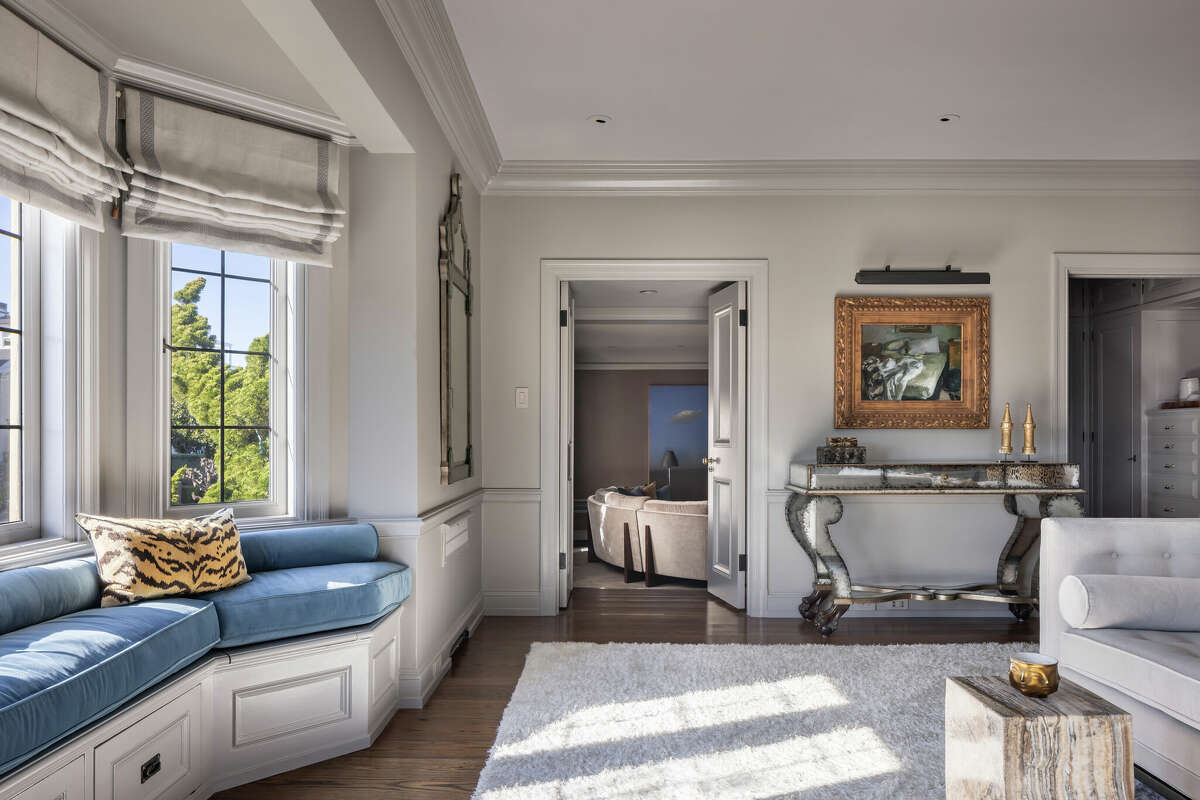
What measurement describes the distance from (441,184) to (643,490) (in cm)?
353

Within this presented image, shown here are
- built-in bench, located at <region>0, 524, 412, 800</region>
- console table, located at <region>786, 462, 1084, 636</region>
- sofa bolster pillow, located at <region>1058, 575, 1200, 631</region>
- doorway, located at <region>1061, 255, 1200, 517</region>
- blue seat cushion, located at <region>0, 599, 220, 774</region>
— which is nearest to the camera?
blue seat cushion, located at <region>0, 599, 220, 774</region>

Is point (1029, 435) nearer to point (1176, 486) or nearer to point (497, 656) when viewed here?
point (1176, 486)

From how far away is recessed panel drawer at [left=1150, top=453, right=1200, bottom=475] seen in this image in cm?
518

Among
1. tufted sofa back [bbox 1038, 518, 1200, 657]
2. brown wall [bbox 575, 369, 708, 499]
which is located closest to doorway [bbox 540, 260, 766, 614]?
tufted sofa back [bbox 1038, 518, 1200, 657]

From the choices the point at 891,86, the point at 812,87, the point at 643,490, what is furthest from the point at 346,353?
the point at 643,490

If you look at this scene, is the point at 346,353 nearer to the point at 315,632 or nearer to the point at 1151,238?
the point at 315,632

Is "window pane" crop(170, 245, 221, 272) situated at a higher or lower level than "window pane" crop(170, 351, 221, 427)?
higher

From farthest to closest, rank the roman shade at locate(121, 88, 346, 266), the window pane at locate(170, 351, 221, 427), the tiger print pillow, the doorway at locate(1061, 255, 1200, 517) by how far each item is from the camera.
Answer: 1. the doorway at locate(1061, 255, 1200, 517)
2. the window pane at locate(170, 351, 221, 427)
3. the roman shade at locate(121, 88, 346, 266)
4. the tiger print pillow

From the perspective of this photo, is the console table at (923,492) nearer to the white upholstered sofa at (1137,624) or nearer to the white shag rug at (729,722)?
the white shag rug at (729,722)

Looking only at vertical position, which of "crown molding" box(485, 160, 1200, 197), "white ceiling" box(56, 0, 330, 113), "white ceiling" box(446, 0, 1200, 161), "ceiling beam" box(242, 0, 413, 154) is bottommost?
"ceiling beam" box(242, 0, 413, 154)

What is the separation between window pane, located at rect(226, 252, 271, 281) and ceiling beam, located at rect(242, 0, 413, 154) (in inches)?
26.0

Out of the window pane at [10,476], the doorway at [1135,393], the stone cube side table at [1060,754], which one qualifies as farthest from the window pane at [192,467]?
the doorway at [1135,393]

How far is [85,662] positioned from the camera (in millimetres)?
1655

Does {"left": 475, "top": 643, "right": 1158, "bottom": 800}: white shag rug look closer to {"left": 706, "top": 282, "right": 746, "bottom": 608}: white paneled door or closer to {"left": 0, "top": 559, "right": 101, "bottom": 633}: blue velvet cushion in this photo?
{"left": 706, "top": 282, "right": 746, "bottom": 608}: white paneled door
